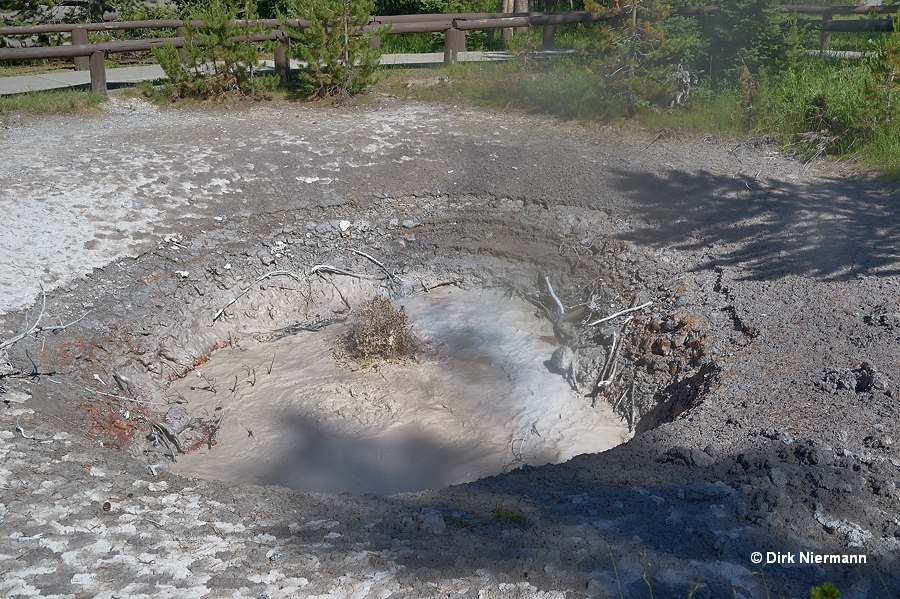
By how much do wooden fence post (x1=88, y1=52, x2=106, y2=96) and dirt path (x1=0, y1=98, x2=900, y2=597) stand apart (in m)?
0.59

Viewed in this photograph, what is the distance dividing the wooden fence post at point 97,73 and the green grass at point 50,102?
223 mm

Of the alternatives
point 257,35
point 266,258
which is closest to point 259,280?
point 266,258

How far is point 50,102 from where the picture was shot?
10.7 meters

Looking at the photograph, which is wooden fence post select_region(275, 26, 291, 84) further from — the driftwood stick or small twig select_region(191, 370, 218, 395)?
the driftwood stick

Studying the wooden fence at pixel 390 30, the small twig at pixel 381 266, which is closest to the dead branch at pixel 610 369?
the small twig at pixel 381 266

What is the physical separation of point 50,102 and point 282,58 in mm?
3250

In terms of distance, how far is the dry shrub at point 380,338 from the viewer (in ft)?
23.1

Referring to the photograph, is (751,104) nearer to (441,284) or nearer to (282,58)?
(441,284)

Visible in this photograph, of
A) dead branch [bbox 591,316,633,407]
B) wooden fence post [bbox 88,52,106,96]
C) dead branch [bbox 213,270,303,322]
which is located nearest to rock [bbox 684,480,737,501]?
dead branch [bbox 591,316,633,407]

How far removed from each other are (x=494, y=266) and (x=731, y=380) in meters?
3.24

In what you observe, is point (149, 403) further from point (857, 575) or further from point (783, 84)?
point (783, 84)

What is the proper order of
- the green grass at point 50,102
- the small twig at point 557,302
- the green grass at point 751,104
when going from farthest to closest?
the green grass at point 50,102
the green grass at point 751,104
the small twig at point 557,302

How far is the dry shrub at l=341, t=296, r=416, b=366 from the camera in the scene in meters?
7.04

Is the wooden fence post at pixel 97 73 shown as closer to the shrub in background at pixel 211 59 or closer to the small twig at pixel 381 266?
the shrub in background at pixel 211 59
